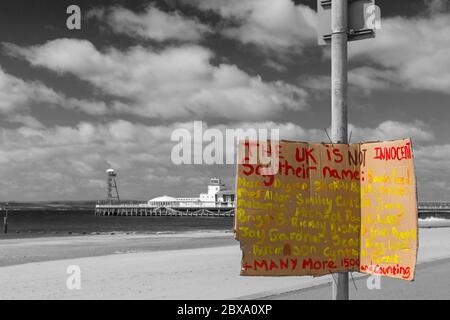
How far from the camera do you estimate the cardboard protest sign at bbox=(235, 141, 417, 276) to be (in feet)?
16.4

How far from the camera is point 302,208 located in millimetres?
5195

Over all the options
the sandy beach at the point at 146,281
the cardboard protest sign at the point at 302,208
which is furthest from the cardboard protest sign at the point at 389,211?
the sandy beach at the point at 146,281

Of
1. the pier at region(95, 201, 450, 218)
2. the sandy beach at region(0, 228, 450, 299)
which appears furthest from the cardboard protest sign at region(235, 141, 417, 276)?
the pier at region(95, 201, 450, 218)

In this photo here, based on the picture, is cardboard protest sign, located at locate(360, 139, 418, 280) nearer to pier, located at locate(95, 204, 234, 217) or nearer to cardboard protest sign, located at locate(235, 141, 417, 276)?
cardboard protest sign, located at locate(235, 141, 417, 276)

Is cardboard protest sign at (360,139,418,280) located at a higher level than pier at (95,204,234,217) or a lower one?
higher

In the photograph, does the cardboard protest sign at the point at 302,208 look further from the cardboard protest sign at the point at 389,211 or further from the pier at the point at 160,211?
the pier at the point at 160,211

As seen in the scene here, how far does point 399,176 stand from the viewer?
513cm

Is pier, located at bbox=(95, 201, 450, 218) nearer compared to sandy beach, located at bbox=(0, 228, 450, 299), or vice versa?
sandy beach, located at bbox=(0, 228, 450, 299)

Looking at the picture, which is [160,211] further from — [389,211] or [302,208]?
[389,211]

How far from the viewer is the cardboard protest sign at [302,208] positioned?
16.4ft

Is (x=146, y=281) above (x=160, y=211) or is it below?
above

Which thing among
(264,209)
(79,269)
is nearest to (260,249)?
(264,209)

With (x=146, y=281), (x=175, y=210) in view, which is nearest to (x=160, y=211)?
(x=175, y=210)
